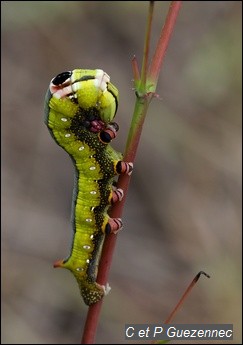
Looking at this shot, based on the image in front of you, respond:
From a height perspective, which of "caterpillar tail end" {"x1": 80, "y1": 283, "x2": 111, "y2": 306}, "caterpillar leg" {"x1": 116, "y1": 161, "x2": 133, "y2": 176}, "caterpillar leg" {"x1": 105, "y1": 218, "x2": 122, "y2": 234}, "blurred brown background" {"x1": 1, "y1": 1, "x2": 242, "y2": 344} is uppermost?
"caterpillar leg" {"x1": 116, "y1": 161, "x2": 133, "y2": 176}

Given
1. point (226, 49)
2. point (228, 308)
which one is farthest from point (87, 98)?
point (226, 49)

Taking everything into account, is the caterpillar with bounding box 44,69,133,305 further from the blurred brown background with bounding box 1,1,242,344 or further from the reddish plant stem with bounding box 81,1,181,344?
the blurred brown background with bounding box 1,1,242,344

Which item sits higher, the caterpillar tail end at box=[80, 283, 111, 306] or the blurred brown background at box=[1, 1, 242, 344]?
the caterpillar tail end at box=[80, 283, 111, 306]

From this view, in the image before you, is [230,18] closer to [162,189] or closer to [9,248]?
[162,189]

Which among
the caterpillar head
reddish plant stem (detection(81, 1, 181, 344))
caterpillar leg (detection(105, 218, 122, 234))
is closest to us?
reddish plant stem (detection(81, 1, 181, 344))

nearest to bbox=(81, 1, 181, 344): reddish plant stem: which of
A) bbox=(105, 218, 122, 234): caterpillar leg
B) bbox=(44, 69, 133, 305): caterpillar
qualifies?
bbox=(105, 218, 122, 234): caterpillar leg

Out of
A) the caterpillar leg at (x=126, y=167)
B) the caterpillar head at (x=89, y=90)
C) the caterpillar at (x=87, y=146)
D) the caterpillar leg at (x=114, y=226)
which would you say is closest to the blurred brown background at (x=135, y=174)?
the caterpillar at (x=87, y=146)
